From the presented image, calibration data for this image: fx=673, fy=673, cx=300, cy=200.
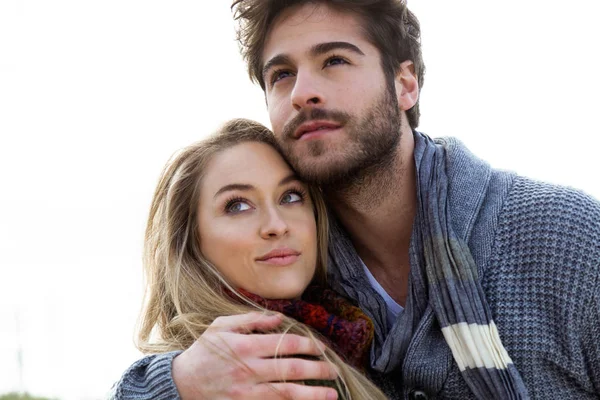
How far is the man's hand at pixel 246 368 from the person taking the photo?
2.03m

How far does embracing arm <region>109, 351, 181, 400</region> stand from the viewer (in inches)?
82.4

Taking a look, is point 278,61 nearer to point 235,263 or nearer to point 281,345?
point 235,263

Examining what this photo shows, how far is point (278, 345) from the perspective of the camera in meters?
2.09

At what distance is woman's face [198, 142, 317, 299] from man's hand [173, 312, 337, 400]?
0.31m

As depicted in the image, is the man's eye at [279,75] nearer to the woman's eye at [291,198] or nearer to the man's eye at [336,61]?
the man's eye at [336,61]

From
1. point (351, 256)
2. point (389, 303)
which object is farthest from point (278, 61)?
point (389, 303)

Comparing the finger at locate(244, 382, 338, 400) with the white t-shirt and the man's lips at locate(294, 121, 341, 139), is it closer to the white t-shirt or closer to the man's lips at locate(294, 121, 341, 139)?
the white t-shirt

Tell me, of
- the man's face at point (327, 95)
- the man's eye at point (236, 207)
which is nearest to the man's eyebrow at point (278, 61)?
the man's face at point (327, 95)

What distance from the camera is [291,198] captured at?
2.62 metres

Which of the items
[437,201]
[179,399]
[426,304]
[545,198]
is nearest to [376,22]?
[437,201]

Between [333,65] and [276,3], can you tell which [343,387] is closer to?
[333,65]

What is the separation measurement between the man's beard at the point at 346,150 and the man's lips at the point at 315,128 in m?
0.02

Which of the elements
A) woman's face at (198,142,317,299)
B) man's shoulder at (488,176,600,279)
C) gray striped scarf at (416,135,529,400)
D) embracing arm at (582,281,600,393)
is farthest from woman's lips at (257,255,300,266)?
embracing arm at (582,281,600,393)

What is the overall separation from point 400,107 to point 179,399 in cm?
156
